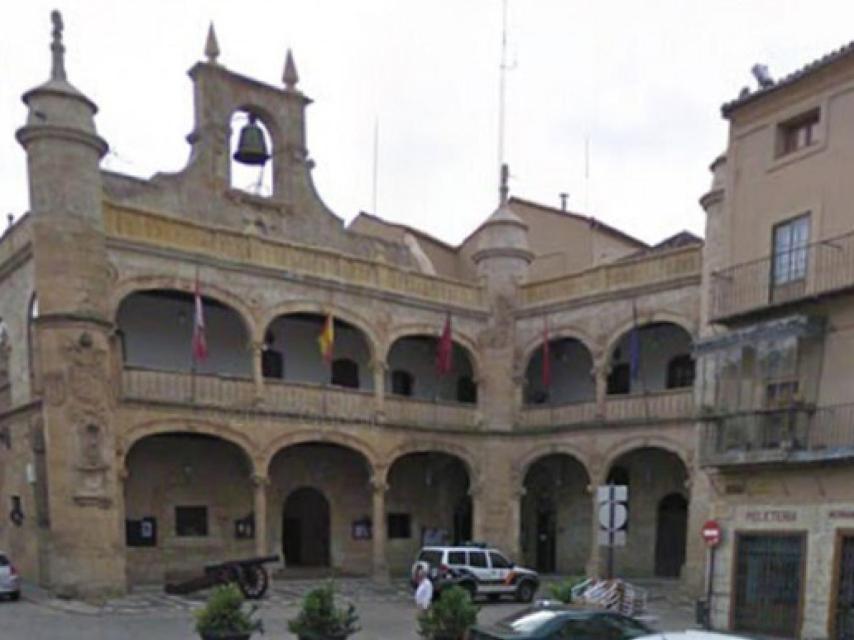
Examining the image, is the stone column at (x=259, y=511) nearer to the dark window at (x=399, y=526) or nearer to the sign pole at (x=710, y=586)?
the dark window at (x=399, y=526)

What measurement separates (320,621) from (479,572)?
1065 centimetres

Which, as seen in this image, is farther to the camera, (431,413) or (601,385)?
(431,413)

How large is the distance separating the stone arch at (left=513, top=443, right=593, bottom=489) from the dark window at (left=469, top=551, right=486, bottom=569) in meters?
6.28

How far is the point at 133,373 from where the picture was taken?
76.8 ft

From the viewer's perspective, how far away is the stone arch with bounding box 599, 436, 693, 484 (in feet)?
86.0

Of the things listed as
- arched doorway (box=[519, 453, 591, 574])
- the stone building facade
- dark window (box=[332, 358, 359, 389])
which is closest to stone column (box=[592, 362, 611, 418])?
the stone building facade

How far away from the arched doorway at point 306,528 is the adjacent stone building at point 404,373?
0.10 metres

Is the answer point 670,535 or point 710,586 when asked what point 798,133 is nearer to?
point 710,586

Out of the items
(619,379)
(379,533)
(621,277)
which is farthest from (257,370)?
(619,379)

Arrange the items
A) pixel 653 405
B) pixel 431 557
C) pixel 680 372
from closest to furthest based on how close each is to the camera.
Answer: pixel 431 557
pixel 653 405
pixel 680 372

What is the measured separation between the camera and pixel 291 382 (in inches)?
1070

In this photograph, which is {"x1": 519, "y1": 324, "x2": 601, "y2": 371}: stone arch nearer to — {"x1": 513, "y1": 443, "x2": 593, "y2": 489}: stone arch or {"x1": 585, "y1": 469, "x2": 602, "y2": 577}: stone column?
{"x1": 513, "y1": 443, "x2": 593, "y2": 489}: stone arch

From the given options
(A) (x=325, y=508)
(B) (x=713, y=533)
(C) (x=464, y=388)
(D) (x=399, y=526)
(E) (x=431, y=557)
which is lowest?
(D) (x=399, y=526)

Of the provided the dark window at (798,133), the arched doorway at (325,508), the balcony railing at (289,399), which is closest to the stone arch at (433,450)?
the balcony railing at (289,399)
